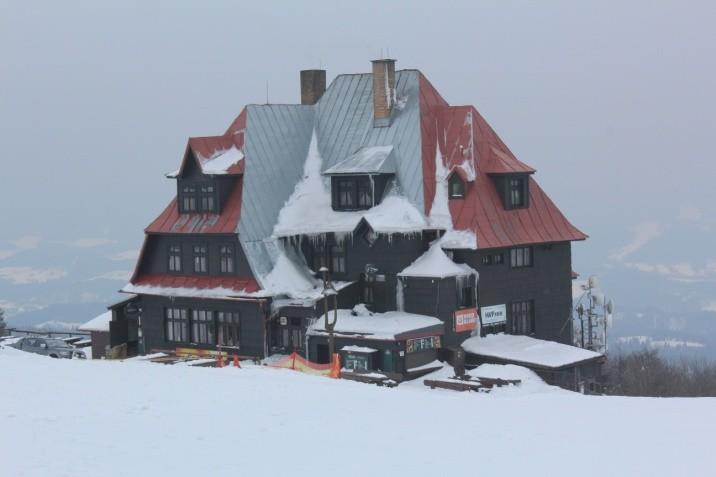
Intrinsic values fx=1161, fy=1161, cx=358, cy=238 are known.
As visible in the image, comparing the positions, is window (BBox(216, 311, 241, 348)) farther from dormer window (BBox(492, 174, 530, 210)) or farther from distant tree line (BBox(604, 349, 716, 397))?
distant tree line (BBox(604, 349, 716, 397))

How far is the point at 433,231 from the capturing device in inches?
2026

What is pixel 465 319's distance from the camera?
5062 cm

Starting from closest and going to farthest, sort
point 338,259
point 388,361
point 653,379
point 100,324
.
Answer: point 388,361 < point 338,259 < point 100,324 < point 653,379

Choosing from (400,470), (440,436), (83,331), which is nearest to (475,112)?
(83,331)

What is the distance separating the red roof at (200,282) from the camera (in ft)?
172

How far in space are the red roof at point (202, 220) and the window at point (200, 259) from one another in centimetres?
90

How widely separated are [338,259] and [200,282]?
21.7 feet

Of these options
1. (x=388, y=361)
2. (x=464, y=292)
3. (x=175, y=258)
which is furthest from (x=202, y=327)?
(x=464, y=292)

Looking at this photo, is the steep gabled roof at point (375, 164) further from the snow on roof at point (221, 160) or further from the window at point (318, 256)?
the window at point (318, 256)

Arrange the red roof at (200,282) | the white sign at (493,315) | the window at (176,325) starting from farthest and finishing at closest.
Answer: the window at (176,325) < the red roof at (200,282) < the white sign at (493,315)

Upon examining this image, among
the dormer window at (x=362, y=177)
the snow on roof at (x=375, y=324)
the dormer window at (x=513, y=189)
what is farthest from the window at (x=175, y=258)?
the dormer window at (x=513, y=189)

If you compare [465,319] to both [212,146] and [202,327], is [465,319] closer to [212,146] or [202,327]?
[202,327]

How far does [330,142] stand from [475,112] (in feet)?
23.9

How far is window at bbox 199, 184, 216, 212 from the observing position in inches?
2160
